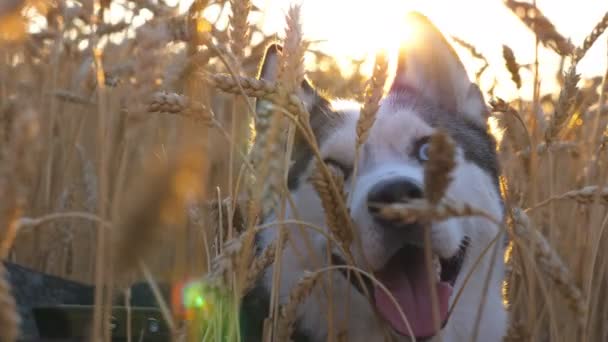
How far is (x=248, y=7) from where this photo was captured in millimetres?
995

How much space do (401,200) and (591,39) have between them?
0.55 meters

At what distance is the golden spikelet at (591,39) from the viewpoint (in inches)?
46.3

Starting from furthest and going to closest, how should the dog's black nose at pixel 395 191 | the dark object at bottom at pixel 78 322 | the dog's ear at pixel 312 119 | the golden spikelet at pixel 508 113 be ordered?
the dog's ear at pixel 312 119
the dog's black nose at pixel 395 191
the dark object at bottom at pixel 78 322
the golden spikelet at pixel 508 113

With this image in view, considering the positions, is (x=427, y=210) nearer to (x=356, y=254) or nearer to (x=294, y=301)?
(x=294, y=301)

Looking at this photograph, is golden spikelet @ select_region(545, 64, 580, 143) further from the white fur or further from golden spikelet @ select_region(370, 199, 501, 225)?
the white fur

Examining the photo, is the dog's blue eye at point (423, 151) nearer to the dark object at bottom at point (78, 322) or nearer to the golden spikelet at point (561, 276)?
the dark object at bottom at point (78, 322)

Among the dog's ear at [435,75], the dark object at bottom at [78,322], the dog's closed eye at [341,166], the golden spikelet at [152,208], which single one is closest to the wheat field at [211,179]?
the golden spikelet at [152,208]

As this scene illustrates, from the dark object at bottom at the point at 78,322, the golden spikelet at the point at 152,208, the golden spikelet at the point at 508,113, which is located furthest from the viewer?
the dark object at bottom at the point at 78,322

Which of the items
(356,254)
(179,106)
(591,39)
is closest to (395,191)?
(356,254)

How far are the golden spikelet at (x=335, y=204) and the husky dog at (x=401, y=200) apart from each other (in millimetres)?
516

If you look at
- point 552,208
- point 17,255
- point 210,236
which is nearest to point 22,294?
point 210,236

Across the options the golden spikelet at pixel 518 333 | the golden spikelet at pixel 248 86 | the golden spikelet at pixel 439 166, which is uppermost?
the golden spikelet at pixel 248 86

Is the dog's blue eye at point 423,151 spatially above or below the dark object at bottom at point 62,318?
above

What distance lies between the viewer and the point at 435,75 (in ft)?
7.82
